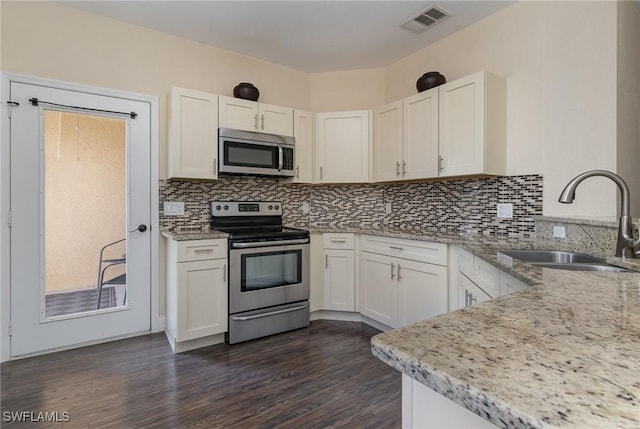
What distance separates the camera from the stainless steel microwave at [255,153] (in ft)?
9.62

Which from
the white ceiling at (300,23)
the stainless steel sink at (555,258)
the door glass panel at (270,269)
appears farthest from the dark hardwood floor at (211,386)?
the white ceiling at (300,23)

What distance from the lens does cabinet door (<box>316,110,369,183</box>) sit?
3.42 meters

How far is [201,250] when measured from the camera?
2578mm

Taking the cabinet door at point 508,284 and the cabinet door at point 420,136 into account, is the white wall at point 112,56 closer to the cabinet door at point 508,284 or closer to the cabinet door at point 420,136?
the cabinet door at point 420,136

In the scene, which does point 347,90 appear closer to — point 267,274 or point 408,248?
point 408,248

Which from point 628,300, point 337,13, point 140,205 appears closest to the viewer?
point 628,300

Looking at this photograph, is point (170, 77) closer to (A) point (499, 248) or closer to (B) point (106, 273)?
(B) point (106, 273)

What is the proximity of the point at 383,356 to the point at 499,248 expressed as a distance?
1666 millimetres

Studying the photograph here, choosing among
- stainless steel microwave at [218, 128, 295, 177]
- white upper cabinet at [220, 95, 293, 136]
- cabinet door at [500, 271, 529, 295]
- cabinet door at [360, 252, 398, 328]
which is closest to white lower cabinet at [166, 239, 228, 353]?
stainless steel microwave at [218, 128, 295, 177]

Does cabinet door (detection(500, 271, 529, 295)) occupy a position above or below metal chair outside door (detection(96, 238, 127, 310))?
above

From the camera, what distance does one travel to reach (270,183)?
3533 mm

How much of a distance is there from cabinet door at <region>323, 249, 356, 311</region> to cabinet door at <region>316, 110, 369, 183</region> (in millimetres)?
791

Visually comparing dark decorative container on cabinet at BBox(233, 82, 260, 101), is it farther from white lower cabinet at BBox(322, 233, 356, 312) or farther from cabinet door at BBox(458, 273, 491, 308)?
cabinet door at BBox(458, 273, 491, 308)

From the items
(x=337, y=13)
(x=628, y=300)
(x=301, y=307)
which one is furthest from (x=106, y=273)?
(x=628, y=300)
